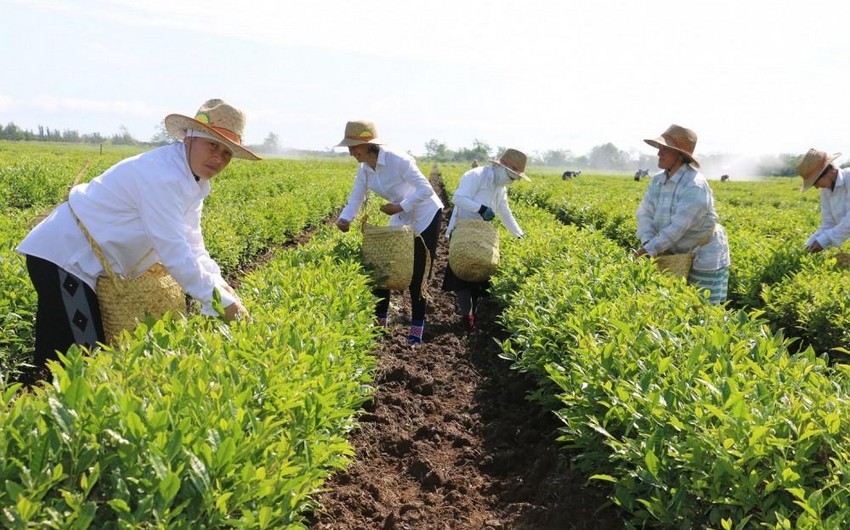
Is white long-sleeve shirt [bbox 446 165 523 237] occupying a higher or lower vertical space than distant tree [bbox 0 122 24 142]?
lower

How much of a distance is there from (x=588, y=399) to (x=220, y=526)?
1.77m

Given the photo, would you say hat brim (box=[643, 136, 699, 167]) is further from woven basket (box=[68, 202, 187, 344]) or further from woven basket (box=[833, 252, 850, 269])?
A: woven basket (box=[68, 202, 187, 344])

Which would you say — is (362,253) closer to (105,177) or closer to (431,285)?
(105,177)

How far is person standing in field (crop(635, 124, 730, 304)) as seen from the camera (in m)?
5.32

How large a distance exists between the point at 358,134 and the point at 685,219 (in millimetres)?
2833

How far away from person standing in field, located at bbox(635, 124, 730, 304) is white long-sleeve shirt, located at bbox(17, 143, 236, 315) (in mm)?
3764

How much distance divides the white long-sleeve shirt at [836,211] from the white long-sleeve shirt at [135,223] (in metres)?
5.59

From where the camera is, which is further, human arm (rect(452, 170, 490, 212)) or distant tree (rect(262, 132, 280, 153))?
distant tree (rect(262, 132, 280, 153))

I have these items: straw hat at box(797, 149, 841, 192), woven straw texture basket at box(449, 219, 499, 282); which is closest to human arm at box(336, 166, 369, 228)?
woven straw texture basket at box(449, 219, 499, 282)

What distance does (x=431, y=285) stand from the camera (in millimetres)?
9773

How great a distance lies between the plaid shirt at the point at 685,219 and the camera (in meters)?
5.35

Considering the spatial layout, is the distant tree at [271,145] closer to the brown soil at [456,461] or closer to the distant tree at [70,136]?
the distant tree at [70,136]

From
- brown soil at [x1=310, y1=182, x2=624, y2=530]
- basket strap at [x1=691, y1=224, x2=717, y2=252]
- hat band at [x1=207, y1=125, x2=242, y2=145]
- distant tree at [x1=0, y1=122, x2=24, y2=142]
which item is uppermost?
distant tree at [x1=0, y1=122, x2=24, y2=142]

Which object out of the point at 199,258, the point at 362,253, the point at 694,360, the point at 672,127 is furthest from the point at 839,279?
the point at 199,258
